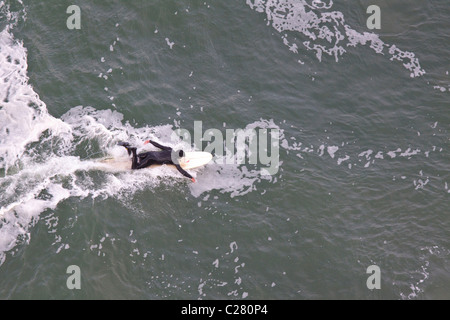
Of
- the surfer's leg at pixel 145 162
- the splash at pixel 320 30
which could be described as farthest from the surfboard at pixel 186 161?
the splash at pixel 320 30

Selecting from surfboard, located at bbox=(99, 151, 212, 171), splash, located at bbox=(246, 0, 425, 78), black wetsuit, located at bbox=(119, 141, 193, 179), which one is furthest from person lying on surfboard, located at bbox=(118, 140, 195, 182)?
splash, located at bbox=(246, 0, 425, 78)

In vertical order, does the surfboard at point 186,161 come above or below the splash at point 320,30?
below

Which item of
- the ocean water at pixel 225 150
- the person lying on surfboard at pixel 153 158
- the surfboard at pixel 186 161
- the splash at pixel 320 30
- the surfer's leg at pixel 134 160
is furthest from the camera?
the splash at pixel 320 30

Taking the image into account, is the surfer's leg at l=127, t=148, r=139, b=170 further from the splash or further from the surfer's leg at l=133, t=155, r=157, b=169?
the splash

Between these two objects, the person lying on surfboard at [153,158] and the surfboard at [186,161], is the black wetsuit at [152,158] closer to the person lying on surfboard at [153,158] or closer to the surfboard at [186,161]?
the person lying on surfboard at [153,158]

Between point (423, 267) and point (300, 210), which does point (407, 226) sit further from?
point (300, 210)

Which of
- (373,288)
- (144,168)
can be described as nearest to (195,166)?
(144,168)

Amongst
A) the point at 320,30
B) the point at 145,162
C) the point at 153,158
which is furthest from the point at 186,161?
the point at 320,30
